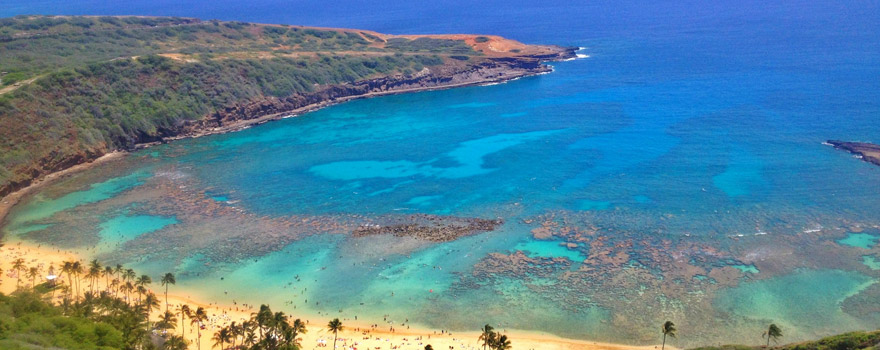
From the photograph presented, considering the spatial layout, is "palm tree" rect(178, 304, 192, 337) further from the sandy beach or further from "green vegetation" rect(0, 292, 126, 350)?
"green vegetation" rect(0, 292, 126, 350)

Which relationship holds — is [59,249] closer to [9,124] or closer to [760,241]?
[9,124]

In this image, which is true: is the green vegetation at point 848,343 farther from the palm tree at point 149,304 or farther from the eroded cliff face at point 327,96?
the eroded cliff face at point 327,96

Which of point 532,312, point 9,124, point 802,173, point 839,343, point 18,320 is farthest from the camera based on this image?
point 9,124

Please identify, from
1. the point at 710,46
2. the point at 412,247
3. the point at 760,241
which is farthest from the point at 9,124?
the point at 710,46

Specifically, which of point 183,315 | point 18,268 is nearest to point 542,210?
point 183,315

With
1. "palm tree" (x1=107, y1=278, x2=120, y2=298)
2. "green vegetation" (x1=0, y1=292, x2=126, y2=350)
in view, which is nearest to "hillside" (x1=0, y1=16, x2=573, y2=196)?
"palm tree" (x1=107, y1=278, x2=120, y2=298)

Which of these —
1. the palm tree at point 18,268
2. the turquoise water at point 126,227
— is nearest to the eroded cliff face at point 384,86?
the turquoise water at point 126,227

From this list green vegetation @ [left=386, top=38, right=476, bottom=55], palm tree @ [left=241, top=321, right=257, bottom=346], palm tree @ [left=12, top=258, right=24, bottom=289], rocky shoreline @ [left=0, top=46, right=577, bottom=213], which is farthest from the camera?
green vegetation @ [left=386, top=38, right=476, bottom=55]
